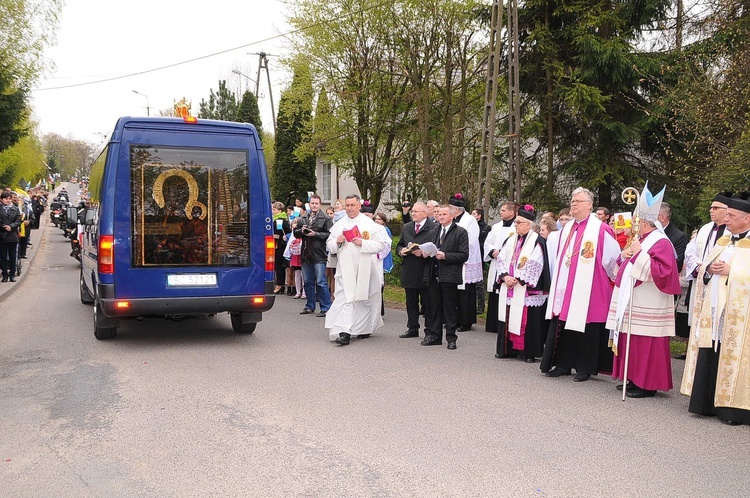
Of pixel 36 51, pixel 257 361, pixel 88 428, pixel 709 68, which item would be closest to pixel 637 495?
pixel 88 428

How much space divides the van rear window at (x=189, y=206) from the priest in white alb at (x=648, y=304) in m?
4.69

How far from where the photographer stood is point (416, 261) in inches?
393

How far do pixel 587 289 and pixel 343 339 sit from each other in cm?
340

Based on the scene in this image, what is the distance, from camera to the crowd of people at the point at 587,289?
6238 millimetres

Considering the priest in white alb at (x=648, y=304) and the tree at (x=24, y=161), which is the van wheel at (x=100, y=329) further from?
the tree at (x=24, y=161)

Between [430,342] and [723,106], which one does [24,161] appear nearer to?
[430,342]

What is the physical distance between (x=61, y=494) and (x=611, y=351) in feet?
18.5

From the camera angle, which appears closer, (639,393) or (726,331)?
(726,331)

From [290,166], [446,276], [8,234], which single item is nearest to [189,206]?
[446,276]

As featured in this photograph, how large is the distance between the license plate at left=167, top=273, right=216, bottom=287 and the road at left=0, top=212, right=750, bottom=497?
0.84 meters

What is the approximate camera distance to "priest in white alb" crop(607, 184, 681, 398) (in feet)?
22.4

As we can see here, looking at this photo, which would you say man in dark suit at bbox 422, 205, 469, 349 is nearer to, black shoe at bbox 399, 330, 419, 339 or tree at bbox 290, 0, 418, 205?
black shoe at bbox 399, 330, 419, 339

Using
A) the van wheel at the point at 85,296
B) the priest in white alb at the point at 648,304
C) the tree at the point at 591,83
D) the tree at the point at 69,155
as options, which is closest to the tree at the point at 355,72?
the tree at the point at 591,83

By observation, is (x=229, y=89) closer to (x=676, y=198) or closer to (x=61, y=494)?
(x=676, y=198)
